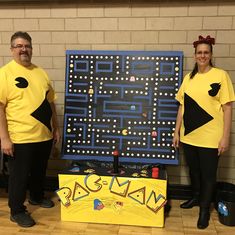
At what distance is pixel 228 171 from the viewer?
2.91 metres

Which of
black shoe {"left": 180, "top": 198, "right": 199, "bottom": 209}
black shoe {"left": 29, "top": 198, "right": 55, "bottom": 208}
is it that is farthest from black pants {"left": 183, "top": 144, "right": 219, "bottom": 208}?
black shoe {"left": 29, "top": 198, "right": 55, "bottom": 208}

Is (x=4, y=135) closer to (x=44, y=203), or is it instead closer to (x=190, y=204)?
(x=44, y=203)

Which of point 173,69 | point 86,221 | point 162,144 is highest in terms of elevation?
point 173,69

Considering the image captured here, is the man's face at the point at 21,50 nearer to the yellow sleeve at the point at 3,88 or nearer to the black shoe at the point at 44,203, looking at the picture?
the yellow sleeve at the point at 3,88

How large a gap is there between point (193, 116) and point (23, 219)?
154 cm

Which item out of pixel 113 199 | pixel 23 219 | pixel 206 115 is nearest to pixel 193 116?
pixel 206 115

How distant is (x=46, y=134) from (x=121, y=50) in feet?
3.26

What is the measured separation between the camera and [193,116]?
2383mm

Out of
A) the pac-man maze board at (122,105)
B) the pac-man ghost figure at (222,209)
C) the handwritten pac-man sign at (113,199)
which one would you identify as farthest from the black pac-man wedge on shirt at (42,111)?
the pac-man ghost figure at (222,209)

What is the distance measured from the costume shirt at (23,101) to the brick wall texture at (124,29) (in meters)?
0.59

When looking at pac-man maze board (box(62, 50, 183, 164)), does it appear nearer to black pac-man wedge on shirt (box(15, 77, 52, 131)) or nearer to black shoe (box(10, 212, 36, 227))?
black pac-man wedge on shirt (box(15, 77, 52, 131))

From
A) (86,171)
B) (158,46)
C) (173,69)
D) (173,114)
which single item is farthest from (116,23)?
(86,171)

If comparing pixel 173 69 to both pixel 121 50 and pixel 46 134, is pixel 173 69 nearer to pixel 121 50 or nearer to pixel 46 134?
pixel 121 50

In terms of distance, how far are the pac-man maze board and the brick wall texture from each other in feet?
0.71
